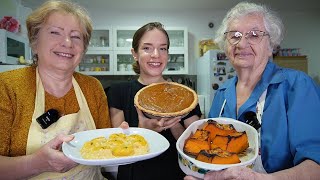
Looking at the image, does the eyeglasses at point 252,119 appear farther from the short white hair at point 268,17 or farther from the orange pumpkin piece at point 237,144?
the short white hair at point 268,17

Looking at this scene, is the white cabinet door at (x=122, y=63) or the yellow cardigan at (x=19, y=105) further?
the white cabinet door at (x=122, y=63)

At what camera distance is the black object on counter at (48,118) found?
113 cm

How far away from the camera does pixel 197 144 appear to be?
3.19ft

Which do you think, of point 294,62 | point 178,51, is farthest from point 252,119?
point 294,62

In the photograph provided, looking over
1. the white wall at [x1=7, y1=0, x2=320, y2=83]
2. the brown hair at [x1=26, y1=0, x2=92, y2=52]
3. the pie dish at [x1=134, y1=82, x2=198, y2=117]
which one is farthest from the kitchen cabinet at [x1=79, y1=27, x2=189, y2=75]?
the brown hair at [x1=26, y1=0, x2=92, y2=52]

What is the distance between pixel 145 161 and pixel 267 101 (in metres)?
0.73

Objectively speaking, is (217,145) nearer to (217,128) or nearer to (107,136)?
(217,128)

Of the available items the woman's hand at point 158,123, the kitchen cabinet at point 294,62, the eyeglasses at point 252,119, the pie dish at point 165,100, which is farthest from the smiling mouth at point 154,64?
the kitchen cabinet at point 294,62

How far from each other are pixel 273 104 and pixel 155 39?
72 centimetres

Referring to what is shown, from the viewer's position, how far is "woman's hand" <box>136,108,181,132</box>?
119 centimetres

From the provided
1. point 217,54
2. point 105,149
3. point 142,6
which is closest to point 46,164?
point 105,149

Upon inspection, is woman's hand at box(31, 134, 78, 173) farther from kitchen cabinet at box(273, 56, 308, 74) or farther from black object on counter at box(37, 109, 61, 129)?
kitchen cabinet at box(273, 56, 308, 74)

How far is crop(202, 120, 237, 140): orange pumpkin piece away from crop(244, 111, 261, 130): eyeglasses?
135 millimetres

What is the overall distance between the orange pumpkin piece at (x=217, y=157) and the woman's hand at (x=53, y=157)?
1.61 ft
